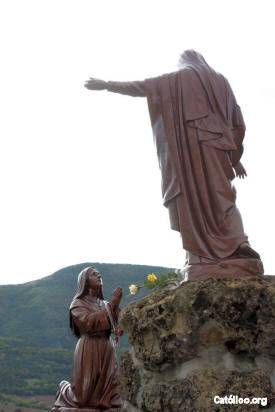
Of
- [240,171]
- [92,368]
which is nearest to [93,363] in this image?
[92,368]

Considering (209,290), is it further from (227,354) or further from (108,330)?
(108,330)

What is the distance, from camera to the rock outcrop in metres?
2.99

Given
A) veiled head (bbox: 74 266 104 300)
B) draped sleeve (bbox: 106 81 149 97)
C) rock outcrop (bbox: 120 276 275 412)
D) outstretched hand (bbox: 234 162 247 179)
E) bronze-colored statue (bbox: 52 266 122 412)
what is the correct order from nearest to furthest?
rock outcrop (bbox: 120 276 275 412)
draped sleeve (bbox: 106 81 149 97)
outstretched hand (bbox: 234 162 247 179)
bronze-colored statue (bbox: 52 266 122 412)
veiled head (bbox: 74 266 104 300)

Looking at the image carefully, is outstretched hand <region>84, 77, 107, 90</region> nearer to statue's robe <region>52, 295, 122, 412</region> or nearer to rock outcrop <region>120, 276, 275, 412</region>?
rock outcrop <region>120, 276, 275, 412</region>

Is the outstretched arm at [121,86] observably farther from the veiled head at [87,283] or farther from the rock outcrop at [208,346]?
the veiled head at [87,283]

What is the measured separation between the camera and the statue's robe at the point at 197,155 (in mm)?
4012

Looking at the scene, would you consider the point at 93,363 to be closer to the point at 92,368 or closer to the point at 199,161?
the point at 92,368

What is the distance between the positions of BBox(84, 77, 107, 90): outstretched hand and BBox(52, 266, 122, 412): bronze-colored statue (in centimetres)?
241

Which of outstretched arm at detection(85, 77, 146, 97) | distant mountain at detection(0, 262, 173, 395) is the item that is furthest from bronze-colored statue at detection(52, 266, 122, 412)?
distant mountain at detection(0, 262, 173, 395)

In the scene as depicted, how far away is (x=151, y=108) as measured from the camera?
4430 millimetres

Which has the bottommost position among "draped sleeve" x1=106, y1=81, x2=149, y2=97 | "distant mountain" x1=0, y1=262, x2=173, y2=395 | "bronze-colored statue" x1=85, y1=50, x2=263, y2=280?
"distant mountain" x1=0, y1=262, x2=173, y2=395

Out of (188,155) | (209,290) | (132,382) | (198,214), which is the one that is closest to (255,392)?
(209,290)

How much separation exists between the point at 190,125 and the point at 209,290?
1623 mm

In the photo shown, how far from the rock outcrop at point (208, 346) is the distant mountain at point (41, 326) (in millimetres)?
13229
